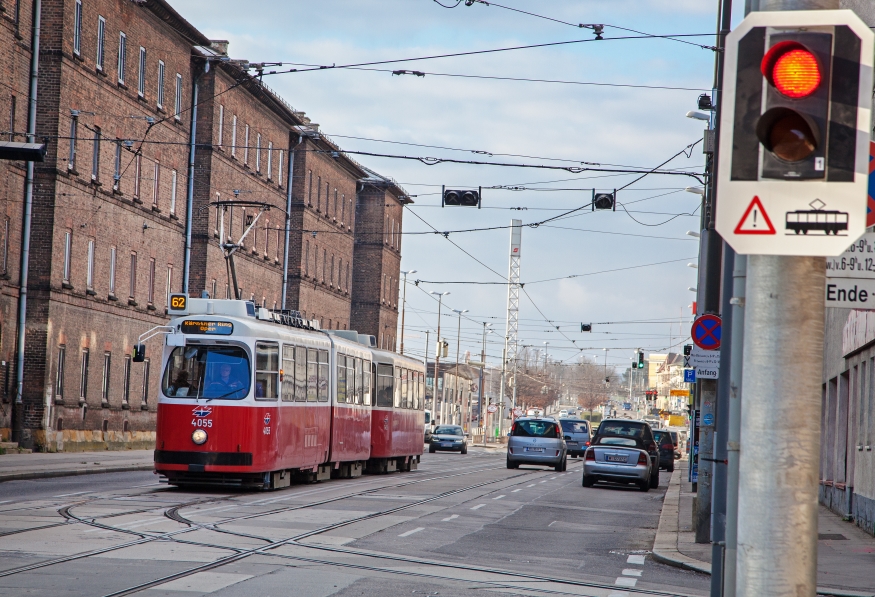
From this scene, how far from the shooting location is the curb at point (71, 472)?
26.3m

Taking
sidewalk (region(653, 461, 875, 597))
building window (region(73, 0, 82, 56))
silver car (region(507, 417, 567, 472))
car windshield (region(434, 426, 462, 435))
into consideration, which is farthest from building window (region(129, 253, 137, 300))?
sidewalk (region(653, 461, 875, 597))

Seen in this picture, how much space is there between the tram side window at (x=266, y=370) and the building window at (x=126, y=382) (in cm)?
2437

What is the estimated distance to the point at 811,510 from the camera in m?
4.52

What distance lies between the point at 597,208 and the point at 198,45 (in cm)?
2499

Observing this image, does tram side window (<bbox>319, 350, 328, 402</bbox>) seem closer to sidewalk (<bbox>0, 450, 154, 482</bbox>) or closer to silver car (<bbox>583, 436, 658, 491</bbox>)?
sidewalk (<bbox>0, 450, 154, 482</bbox>)

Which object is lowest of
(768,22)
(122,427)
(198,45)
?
(122,427)

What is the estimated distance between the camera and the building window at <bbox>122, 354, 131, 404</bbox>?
47281mm

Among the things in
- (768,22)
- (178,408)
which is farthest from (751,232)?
(178,408)

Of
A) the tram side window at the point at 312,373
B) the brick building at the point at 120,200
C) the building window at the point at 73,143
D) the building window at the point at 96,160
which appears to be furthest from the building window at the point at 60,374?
the tram side window at the point at 312,373

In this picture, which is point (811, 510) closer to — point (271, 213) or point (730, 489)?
point (730, 489)

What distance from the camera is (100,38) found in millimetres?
43562

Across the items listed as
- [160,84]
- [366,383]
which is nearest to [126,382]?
[160,84]

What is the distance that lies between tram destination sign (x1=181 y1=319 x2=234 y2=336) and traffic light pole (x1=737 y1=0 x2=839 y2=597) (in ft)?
63.4

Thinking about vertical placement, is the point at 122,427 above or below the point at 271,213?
below
